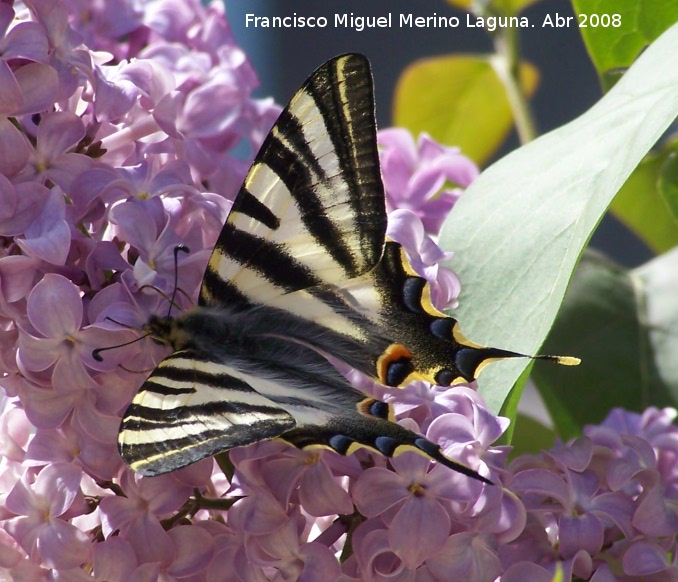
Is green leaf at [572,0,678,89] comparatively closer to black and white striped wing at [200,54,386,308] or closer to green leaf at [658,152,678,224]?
green leaf at [658,152,678,224]

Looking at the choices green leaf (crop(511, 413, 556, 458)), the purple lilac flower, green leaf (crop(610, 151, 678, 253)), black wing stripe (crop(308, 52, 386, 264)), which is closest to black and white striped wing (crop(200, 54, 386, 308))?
black wing stripe (crop(308, 52, 386, 264))

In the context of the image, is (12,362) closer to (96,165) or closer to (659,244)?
(96,165)

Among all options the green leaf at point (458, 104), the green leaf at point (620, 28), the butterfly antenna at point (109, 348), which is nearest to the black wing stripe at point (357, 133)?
the butterfly antenna at point (109, 348)

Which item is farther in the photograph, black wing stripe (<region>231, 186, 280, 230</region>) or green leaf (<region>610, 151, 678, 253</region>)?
green leaf (<region>610, 151, 678, 253</region>)

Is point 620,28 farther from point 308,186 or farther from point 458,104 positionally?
point 458,104

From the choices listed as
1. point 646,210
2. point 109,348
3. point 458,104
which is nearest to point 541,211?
point 109,348

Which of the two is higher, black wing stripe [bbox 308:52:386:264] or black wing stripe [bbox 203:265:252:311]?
black wing stripe [bbox 308:52:386:264]
